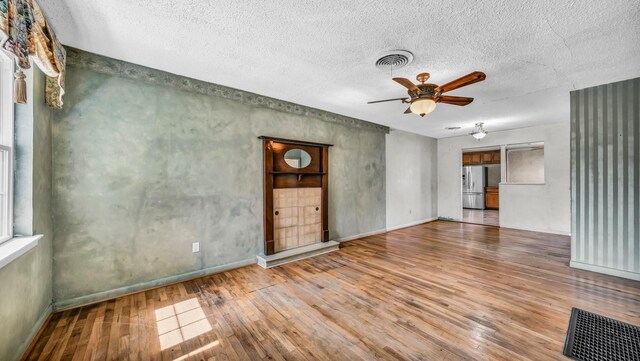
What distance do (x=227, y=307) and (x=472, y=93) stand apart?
13.9 ft

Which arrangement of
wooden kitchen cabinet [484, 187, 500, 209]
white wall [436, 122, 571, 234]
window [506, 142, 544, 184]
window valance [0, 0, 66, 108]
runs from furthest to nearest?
wooden kitchen cabinet [484, 187, 500, 209] < window [506, 142, 544, 184] < white wall [436, 122, 571, 234] < window valance [0, 0, 66, 108]

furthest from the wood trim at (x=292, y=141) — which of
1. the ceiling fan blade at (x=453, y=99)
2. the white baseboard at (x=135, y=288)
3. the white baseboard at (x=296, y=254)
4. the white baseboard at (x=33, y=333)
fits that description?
the white baseboard at (x=33, y=333)

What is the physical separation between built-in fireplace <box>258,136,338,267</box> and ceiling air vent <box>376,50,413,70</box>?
1891 millimetres

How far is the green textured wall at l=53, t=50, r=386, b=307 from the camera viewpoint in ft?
8.32

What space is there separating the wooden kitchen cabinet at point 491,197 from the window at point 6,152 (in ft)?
40.3

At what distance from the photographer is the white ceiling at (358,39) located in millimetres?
1871

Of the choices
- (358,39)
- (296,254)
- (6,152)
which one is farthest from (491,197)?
(6,152)

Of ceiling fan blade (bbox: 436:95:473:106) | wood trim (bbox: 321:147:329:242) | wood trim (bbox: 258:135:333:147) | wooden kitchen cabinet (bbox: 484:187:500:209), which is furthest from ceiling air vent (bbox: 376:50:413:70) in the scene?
wooden kitchen cabinet (bbox: 484:187:500:209)

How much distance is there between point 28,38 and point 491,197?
12.3 meters

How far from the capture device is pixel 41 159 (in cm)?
221

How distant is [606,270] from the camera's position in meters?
3.34

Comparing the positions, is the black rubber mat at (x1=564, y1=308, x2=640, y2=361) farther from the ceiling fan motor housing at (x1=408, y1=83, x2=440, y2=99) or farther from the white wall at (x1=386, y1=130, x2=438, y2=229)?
the white wall at (x1=386, y1=130, x2=438, y2=229)

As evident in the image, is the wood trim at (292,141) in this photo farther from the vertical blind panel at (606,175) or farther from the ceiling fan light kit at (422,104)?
the vertical blind panel at (606,175)

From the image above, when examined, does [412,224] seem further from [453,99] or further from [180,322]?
[180,322]
